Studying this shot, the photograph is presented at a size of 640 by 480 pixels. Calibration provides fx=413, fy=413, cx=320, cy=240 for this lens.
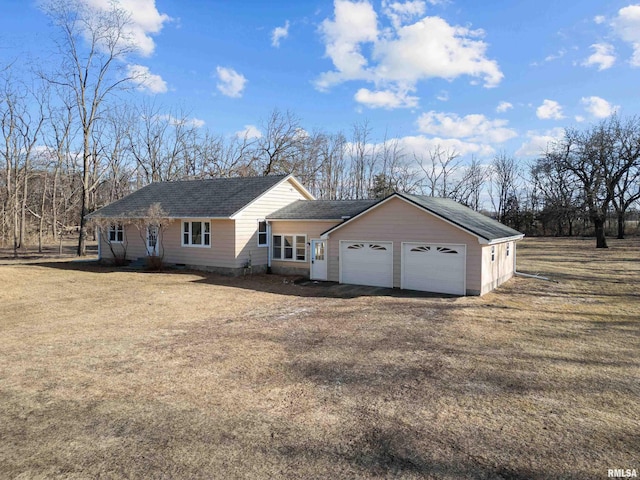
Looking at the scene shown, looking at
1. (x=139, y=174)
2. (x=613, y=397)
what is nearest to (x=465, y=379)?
(x=613, y=397)

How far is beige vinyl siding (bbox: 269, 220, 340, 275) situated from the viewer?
18969 millimetres

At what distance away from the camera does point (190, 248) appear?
815 inches

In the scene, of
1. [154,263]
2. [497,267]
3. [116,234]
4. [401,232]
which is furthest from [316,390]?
[116,234]

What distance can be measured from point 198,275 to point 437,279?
423 inches

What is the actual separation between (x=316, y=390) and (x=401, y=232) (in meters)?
10.4

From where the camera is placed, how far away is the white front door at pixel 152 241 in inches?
858

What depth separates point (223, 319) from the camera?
424 inches

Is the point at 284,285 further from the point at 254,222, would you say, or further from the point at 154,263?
the point at 154,263

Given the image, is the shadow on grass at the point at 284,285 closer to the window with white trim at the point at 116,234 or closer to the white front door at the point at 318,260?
the white front door at the point at 318,260

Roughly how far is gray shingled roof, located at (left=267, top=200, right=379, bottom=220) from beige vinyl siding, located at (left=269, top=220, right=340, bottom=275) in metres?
0.26

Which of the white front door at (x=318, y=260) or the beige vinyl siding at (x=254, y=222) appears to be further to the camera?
the beige vinyl siding at (x=254, y=222)

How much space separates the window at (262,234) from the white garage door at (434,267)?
770 cm

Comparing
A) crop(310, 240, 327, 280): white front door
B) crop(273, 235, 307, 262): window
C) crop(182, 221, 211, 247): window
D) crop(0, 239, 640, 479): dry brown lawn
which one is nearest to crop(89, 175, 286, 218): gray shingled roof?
crop(182, 221, 211, 247): window

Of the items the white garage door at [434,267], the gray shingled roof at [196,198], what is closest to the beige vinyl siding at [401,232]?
the white garage door at [434,267]
